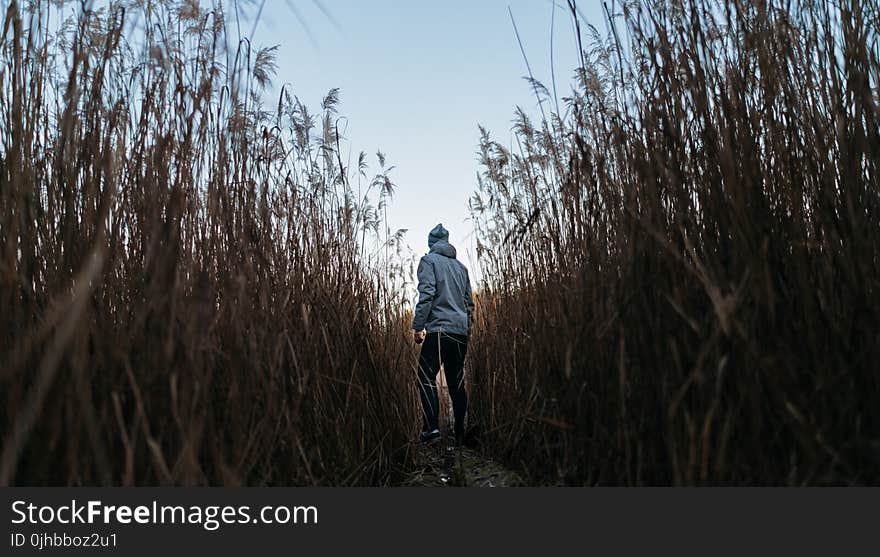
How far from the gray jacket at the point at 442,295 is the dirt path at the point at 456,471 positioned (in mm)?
784

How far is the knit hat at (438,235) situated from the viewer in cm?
417

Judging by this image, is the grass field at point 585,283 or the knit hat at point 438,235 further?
the knit hat at point 438,235

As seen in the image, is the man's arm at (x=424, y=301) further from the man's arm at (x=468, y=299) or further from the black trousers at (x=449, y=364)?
the man's arm at (x=468, y=299)

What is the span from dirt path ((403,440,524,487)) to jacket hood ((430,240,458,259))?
52.0 inches

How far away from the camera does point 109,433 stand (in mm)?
1104

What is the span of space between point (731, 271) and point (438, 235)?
2.98 metres

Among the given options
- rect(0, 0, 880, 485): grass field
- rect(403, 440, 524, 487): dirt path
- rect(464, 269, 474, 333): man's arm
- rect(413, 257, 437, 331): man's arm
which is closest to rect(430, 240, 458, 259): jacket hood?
rect(464, 269, 474, 333): man's arm

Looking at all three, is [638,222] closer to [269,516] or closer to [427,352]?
[269,516]

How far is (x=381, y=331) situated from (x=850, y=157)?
231 centimetres

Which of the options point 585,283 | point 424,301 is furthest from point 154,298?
point 424,301

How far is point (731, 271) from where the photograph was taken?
1.29m

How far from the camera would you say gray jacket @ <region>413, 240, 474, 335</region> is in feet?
12.5

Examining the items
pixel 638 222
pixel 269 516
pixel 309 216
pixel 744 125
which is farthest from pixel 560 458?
pixel 309 216

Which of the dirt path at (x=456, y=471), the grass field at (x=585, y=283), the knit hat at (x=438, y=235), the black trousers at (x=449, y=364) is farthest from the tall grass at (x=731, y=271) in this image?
the knit hat at (x=438, y=235)
